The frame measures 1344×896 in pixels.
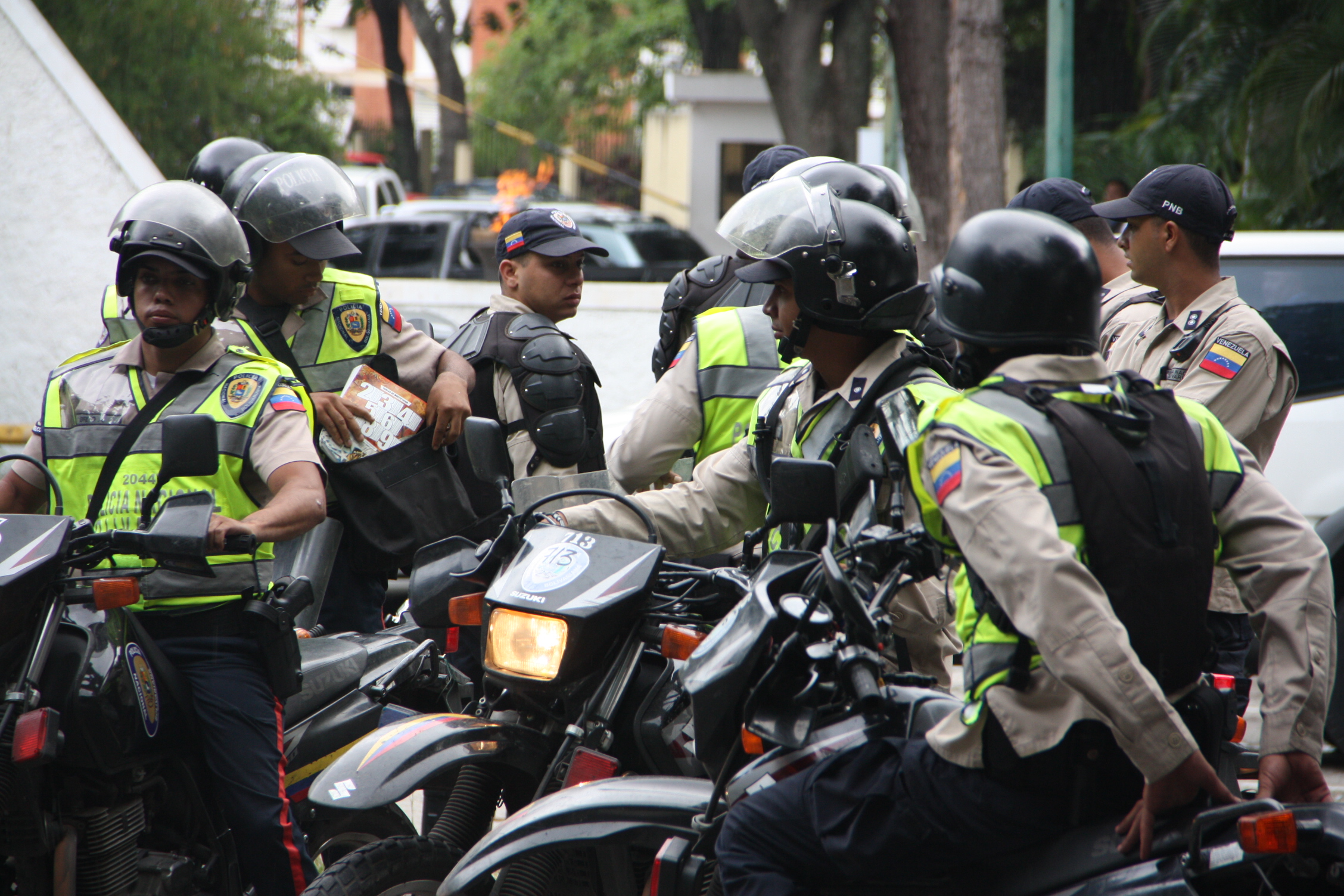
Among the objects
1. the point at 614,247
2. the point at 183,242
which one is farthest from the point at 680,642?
the point at 614,247

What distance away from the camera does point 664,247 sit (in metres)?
15.3

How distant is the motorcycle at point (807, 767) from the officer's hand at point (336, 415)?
1.89 metres

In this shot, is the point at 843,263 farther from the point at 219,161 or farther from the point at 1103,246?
the point at 219,161

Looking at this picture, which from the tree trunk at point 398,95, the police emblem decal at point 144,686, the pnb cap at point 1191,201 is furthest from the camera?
the tree trunk at point 398,95

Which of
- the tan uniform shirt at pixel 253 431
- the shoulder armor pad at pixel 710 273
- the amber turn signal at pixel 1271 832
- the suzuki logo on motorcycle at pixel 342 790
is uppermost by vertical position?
the shoulder armor pad at pixel 710 273

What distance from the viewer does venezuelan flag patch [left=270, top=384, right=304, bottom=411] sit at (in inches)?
131

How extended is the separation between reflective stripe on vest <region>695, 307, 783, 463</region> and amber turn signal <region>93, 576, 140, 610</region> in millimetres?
1472

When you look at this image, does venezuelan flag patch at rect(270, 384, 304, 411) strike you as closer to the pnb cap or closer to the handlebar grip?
the handlebar grip


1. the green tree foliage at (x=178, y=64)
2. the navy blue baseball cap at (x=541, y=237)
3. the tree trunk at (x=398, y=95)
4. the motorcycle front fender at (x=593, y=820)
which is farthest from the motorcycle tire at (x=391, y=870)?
the tree trunk at (x=398, y=95)

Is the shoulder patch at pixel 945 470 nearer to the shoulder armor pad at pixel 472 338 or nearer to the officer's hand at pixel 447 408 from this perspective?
the officer's hand at pixel 447 408

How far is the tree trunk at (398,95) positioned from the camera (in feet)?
91.1

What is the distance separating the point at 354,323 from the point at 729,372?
147cm

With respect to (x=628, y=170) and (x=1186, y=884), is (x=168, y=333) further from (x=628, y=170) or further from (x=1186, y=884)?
(x=628, y=170)

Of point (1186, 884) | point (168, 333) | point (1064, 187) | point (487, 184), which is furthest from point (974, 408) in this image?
point (487, 184)
